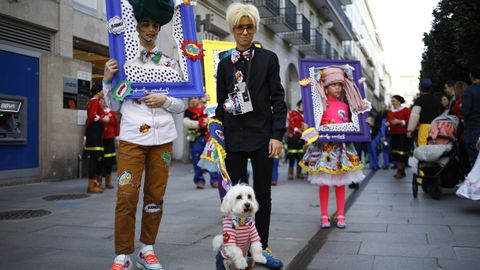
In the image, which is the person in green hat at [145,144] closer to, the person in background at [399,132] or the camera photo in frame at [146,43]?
the camera photo in frame at [146,43]

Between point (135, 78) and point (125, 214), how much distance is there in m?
1.02

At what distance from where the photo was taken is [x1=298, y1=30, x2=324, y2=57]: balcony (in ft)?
91.6

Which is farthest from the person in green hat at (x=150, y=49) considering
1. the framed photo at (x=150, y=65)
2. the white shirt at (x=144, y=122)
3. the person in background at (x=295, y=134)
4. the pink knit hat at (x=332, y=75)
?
the person in background at (x=295, y=134)

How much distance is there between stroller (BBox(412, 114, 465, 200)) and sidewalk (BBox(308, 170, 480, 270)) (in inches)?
13.9

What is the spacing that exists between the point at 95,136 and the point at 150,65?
212 inches

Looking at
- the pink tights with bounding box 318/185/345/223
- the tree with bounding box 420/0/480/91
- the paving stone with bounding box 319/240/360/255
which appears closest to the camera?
the paving stone with bounding box 319/240/360/255

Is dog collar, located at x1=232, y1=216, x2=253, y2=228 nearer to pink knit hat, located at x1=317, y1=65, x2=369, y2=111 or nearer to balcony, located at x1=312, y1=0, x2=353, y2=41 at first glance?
pink knit hat, located at x1=317, y1=65, x2=369, y2=111

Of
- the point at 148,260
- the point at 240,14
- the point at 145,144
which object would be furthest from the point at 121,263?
the point at 240,14

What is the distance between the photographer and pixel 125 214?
11.2ft

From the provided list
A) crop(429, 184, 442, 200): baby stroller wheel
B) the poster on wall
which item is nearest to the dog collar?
crop(429, 184, 442, 200): baby stroller wheel

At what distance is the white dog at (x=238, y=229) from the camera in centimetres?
310

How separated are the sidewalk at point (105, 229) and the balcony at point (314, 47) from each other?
66.6 feet

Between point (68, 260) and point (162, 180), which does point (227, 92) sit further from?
point (68, 260)

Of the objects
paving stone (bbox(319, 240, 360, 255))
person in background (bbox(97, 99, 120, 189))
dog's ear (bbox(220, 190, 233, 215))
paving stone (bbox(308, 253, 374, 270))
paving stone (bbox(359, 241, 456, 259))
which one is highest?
person in background (bbox(97, 99, 120, 189))
